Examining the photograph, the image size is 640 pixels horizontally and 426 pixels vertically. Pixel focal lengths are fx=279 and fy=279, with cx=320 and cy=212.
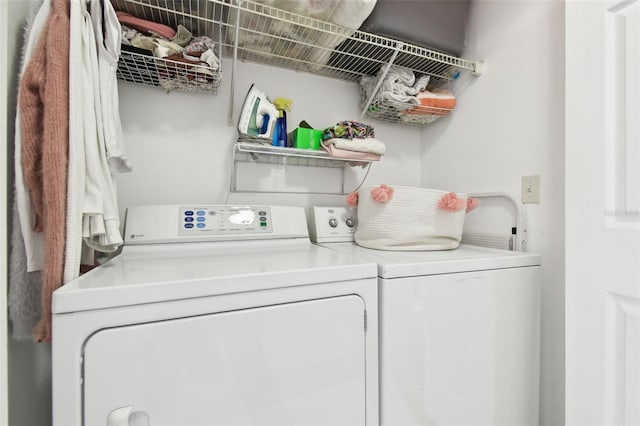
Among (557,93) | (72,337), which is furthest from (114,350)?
(557,93)

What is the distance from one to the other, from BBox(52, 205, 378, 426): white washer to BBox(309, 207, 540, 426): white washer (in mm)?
67

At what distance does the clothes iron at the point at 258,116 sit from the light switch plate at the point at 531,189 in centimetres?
117

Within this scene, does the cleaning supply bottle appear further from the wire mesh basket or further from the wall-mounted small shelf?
the wire mesh basket

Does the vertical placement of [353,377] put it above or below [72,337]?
below

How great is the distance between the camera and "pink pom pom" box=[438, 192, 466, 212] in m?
1.14

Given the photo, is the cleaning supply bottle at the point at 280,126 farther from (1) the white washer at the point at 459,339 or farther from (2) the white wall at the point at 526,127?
(2) the white wall at the point at 526,127

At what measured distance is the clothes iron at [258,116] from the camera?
49.7 inches

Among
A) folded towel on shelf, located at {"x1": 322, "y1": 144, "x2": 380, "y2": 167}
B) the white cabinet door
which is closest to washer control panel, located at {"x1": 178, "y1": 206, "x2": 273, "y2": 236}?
folded towel on shelf, located at {"x1": 322, "y1": 144, "x2": 380, "y2": 167}

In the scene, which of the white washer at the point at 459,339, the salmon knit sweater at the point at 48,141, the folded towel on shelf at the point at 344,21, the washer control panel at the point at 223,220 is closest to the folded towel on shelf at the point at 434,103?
the folded towel on shelf at the point at 344,21

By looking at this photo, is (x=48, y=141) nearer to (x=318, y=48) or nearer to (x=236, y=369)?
(x=236, y=369)

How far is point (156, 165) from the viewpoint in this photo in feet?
4.40
